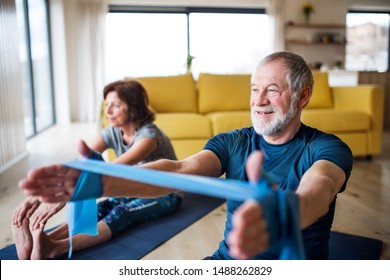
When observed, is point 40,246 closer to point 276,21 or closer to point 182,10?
point 182,10

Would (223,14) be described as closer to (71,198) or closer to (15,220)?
(15,220)

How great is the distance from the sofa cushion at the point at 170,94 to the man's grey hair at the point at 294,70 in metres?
2.83

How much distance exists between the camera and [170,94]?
13.2 feet

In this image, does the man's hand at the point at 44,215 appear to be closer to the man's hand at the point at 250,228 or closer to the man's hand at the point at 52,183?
the man's hand at the point at 52,183

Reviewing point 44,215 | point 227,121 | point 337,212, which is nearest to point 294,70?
point 44,215

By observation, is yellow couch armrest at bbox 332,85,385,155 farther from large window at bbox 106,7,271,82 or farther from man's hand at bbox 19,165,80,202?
A: large window at bbox 106,7,271,82

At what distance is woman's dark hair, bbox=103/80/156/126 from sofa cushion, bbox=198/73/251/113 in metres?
1.79

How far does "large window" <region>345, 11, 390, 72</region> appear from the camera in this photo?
26.3 feet

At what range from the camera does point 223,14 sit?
7.72m

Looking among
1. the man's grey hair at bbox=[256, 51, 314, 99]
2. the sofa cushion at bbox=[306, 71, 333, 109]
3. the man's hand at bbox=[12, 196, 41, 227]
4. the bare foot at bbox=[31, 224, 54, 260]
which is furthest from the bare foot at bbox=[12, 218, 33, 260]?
the sofa cushion at bbox=[306, 71, 333, 109]

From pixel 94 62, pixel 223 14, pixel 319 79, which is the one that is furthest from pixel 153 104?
pixel 223 14

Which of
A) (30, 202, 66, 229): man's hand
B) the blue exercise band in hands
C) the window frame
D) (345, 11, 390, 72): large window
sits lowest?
(30, 202, 66, 229): man's hand

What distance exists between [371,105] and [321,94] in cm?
49
